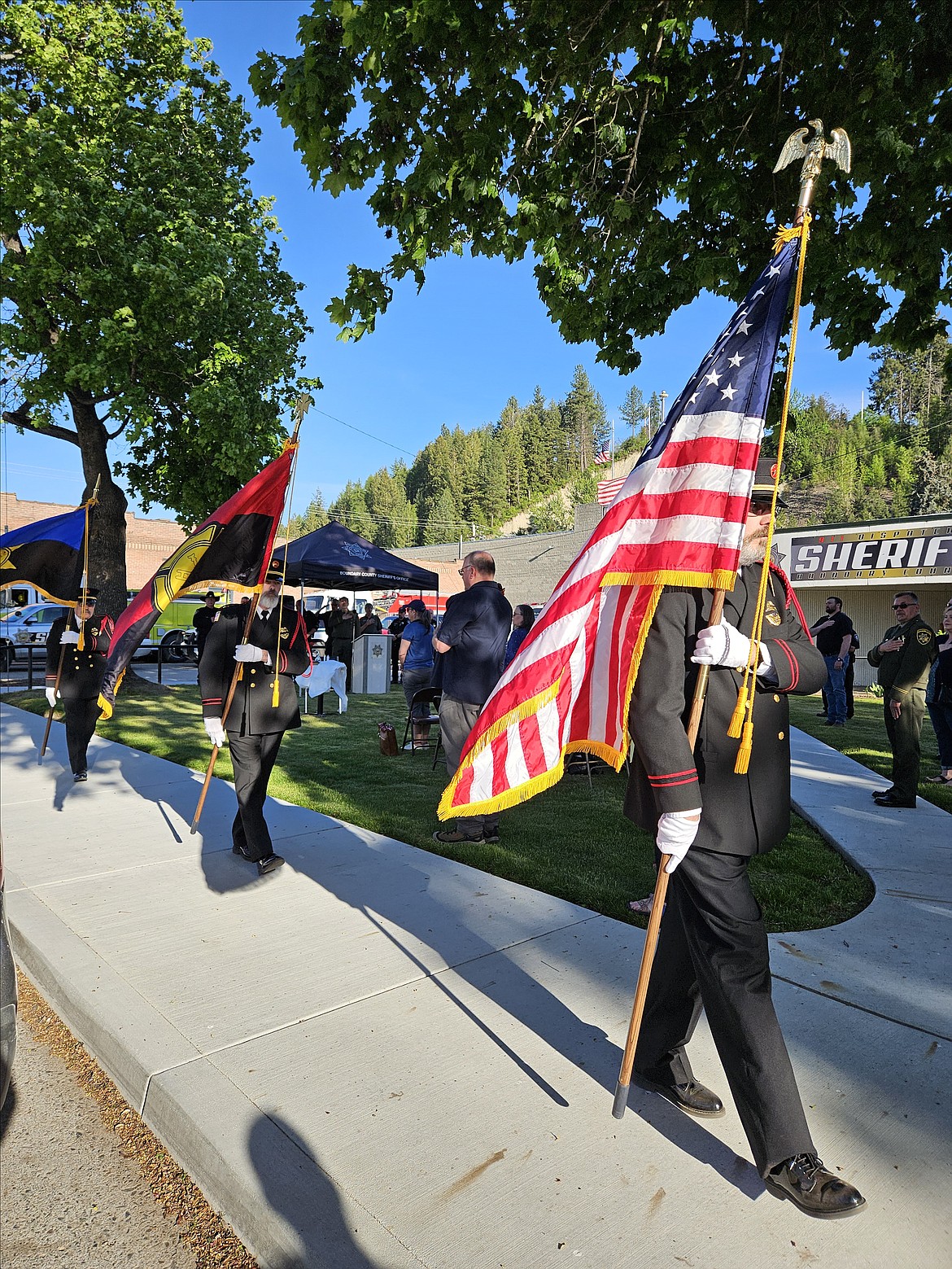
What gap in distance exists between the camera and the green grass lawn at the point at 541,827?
4.99 meters

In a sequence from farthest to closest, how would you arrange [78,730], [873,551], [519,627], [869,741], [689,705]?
[873,551] < [869,741] < [519,627] < [78,730] < [689,705]

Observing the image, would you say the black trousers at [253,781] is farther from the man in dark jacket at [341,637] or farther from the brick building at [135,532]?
the brick building at [135,532]

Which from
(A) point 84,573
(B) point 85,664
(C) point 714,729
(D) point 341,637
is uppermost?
(A) point 84,573

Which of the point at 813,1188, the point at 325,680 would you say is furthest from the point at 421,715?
the point at 813,1188

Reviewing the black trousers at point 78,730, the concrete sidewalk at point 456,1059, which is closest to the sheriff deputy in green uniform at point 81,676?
the black trousers at point 78,730

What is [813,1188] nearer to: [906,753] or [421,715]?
[906,753]

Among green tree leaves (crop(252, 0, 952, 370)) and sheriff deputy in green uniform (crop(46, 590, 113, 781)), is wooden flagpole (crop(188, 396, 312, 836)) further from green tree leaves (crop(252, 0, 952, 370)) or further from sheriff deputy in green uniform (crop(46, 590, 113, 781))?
sheriff deputy in green uniform (crop(46, 590, 113, 781))

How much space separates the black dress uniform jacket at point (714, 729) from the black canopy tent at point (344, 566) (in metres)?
14.4

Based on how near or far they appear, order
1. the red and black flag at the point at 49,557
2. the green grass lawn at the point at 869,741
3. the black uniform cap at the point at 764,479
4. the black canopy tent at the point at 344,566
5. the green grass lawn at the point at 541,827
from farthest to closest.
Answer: the black canopy tent at the point at 344,566
the green grass lawn at the point at 869,741
the red and black flag at the point at 49,557
the green grass lawn at the point at 541,827
the black uniform cap at the point at 764,479

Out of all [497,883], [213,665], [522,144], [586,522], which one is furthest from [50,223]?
[586,522]

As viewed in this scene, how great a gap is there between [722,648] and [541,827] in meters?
4.48

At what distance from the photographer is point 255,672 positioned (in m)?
5.53


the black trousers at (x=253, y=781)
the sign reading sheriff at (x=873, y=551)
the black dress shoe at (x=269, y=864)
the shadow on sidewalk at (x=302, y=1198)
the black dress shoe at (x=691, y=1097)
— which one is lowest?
the shadow on sidewalk at (x=302, y=1198)

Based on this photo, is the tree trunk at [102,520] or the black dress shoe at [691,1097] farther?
the tree trunk at [102,520]
